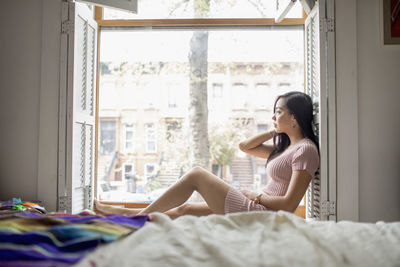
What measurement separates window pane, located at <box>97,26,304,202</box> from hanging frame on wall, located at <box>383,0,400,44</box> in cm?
101

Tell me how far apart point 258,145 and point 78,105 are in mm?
1449

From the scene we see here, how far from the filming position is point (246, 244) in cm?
105

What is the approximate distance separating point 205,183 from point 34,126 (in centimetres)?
141

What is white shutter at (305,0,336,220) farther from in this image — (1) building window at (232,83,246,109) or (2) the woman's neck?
(1) building window at (232,83,246,109)

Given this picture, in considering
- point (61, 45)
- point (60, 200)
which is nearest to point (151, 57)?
point (61, 45)

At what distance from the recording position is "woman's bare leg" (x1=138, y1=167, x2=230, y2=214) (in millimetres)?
2090

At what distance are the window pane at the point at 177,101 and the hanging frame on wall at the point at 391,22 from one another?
3.33 ft

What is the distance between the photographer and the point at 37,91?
2.51 metres

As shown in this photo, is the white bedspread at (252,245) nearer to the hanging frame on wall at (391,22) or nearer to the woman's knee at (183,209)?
the woman's knee at (183,209)

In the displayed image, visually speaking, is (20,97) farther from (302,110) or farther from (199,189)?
(302,110)

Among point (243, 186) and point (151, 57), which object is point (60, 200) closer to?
point (151, 57)

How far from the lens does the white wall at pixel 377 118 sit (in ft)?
7.52

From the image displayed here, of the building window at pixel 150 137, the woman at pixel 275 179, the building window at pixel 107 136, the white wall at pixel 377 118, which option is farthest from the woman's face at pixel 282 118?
the building window at pixel 107 136

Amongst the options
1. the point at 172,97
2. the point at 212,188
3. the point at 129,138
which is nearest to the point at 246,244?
the point at 212,188
